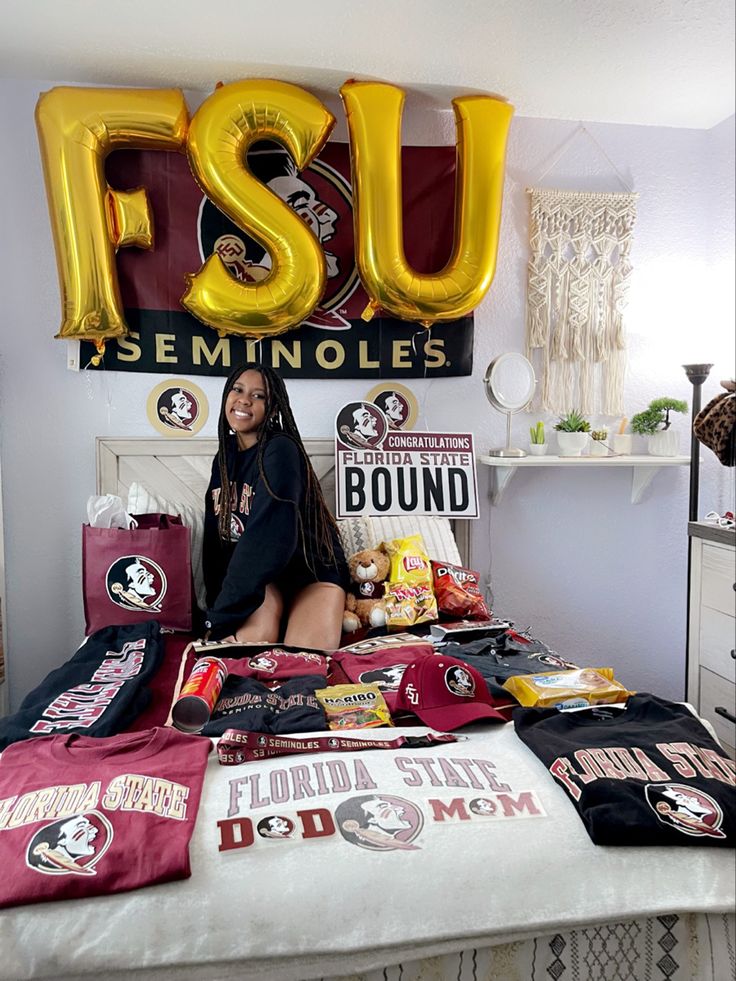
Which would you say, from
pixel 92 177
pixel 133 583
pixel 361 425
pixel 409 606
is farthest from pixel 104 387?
pixel 409 606

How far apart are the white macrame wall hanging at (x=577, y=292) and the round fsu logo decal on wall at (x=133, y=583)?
152 centimetres

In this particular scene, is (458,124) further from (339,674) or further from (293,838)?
(293,838)

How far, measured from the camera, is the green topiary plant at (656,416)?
8.84 ft

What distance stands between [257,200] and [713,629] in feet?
6.08

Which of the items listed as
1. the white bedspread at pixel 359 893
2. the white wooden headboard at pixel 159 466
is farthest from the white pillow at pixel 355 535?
the white bedspread at pixel 359 893

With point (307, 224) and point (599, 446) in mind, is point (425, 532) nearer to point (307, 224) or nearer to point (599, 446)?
point (599, 446)

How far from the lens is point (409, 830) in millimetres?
1023

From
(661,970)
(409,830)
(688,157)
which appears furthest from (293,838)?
(688,157)

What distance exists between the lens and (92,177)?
2.30 m

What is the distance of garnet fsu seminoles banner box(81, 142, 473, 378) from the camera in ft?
8.22

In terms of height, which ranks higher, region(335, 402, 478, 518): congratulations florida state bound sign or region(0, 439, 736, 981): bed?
region(335, 402, 478, 518): congratulations florida state bound sign

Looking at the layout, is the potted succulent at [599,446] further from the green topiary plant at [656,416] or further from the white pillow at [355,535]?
the white pillow at [355,535]

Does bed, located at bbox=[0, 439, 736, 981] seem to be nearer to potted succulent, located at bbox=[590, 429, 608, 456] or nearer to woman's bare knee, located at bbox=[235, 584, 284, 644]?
woman's bare knee, located at bbox=[235, 584, 284, 644]

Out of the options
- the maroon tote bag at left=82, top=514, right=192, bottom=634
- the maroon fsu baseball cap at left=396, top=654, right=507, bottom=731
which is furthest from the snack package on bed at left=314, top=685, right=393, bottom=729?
the maroon tote bag at left=82, top=514, right=192, bottom=634
